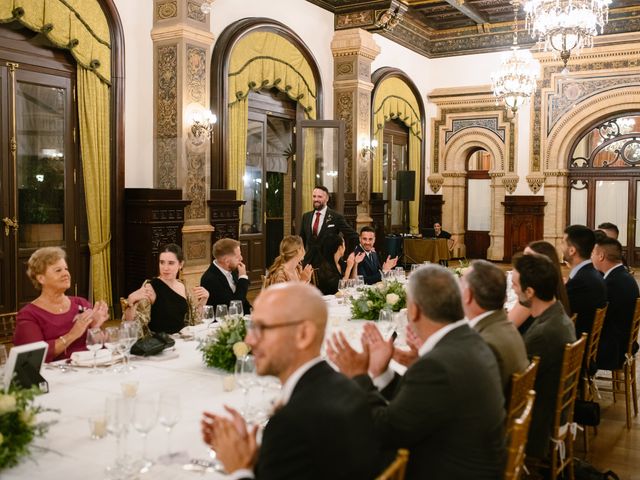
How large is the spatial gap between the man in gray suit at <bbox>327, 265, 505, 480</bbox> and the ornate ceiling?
10124mm

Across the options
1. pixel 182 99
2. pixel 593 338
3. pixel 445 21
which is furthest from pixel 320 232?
pixel 445 21

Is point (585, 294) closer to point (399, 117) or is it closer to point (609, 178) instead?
point (399, 117)

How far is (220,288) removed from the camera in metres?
5.20

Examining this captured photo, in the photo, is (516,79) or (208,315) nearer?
(208,315)

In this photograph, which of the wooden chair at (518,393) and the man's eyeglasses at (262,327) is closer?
the man's eyeglasses at (262,327)

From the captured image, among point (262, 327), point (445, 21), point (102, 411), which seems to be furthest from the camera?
point (445, 21)

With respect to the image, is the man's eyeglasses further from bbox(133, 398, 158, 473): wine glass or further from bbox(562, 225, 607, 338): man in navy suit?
bbox(562, 225, 607, 338): man in navy suit

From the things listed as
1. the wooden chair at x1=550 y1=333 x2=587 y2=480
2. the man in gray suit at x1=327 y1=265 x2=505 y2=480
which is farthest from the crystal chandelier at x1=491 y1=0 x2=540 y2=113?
the man in gray suit at x1=327 y1=265 x2=505 y2=480

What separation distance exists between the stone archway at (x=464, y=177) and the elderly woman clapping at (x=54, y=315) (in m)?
13.0

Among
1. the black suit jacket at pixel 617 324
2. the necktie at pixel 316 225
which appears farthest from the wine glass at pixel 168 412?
the necktie at pixel 316 225

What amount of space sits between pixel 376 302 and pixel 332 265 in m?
2.90

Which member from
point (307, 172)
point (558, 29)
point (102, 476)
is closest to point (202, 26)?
point (307, 172)

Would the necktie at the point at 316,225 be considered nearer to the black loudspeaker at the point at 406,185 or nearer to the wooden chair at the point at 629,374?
the wooden chair at the point at 629,374

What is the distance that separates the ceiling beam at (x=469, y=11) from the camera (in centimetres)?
1300
